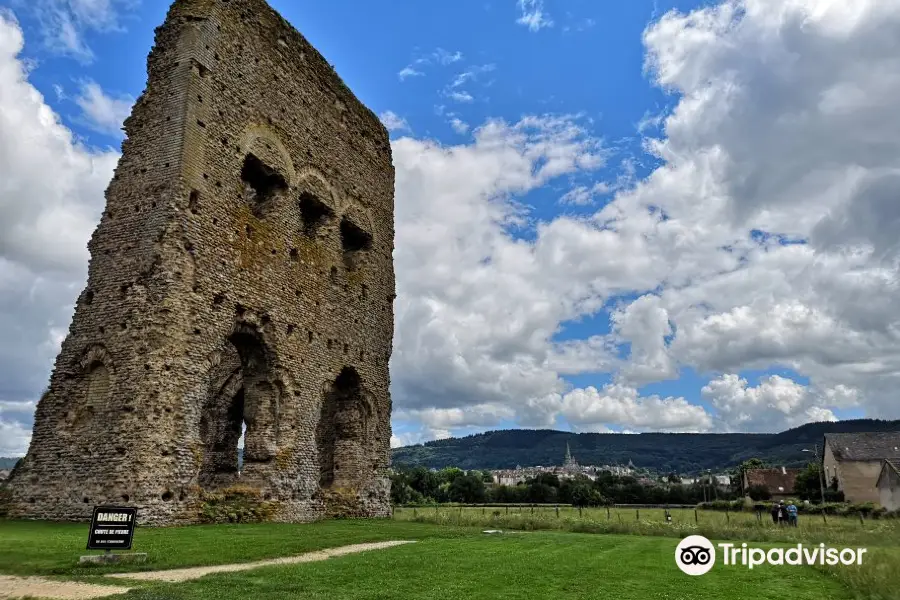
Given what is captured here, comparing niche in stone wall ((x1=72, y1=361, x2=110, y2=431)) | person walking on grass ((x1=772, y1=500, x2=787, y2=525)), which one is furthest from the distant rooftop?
niche in stone wall ((x1=72, y1=361, x2=110, y2=431))

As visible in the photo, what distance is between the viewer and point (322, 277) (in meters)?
21.0

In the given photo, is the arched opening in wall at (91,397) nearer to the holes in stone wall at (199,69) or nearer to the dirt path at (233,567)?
the dirt path at (233,567)

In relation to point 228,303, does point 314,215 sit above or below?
above

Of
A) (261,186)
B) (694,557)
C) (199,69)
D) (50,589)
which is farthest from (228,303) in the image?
(694,557)

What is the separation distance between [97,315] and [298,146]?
28.2 ft

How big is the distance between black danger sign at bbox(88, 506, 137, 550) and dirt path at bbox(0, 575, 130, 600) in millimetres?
859

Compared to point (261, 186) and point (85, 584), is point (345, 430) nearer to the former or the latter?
point (261, 186)

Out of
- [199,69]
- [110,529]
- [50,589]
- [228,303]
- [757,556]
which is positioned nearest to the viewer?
[50,589]

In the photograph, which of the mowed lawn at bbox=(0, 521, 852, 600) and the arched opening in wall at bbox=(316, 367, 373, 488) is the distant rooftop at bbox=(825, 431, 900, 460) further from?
the mowed lawn at bbox=(0, 521, 852, 600)

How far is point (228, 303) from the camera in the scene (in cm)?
1648

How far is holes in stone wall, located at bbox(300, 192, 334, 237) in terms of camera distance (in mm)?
21594

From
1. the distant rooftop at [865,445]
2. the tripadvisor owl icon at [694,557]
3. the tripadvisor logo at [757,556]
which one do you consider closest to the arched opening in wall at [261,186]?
the tripadvisor owl icon at [694,557]

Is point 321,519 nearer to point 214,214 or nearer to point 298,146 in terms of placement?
point 214,214

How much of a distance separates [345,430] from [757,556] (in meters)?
14.5
